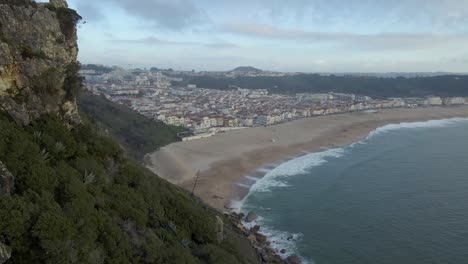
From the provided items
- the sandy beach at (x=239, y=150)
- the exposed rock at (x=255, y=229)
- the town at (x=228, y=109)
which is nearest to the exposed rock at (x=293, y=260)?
the exposed rock at (x=255, y=229)

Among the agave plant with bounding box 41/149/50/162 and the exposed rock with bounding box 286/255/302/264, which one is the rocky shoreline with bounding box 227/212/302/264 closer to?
the exposed rock with bounding box 286/255/302/264

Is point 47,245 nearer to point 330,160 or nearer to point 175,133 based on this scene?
point 330,160

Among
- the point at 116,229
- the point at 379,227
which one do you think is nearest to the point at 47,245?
the point at 116,229

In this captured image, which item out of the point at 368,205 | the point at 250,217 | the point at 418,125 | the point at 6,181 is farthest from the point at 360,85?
the point at 6,181

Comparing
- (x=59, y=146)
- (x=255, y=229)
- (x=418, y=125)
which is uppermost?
(x=59, y=146)

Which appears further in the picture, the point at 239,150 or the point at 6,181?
the point at 239,150

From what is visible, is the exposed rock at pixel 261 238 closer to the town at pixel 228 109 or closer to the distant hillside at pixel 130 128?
the distant hillside at pixel 130 128

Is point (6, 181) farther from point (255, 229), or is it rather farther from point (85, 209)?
point (255, 229)
